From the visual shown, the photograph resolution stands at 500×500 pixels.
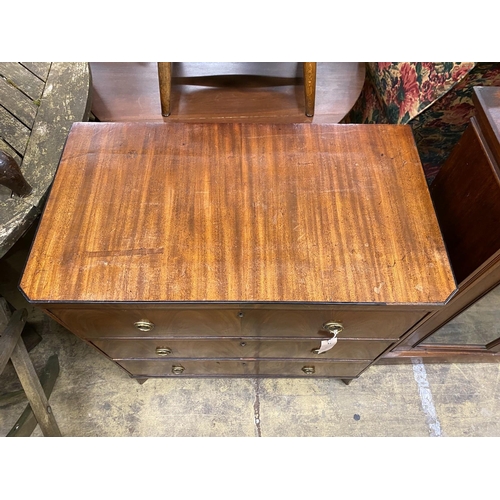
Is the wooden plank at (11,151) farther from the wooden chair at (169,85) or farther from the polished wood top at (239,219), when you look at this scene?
the wooden chair at (169,85)

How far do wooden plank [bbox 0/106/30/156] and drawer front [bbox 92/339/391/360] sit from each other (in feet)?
1.97

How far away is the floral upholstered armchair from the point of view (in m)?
1.07

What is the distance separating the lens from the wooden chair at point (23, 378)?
1174 mm

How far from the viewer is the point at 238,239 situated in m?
0.86

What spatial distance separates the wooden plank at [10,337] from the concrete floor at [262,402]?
40 centimetres

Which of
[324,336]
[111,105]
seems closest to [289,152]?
[324,336]

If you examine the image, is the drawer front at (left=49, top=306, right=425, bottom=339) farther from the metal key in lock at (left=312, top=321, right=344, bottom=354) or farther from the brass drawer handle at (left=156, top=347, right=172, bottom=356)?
the brass drawer handle at (left=156, top=347, right=172, bottom=356)

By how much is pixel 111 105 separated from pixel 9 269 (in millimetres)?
772

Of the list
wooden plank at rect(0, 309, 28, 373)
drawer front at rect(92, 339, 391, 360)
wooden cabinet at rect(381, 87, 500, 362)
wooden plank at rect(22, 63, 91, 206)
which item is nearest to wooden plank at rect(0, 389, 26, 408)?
wooden plank at rect(0, 309, 28, 373)

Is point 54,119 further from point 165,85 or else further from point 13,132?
point 165,85

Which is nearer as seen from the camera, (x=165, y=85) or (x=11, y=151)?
(x=11, y=151)

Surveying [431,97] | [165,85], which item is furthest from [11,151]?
[431,97]

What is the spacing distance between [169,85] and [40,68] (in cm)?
43

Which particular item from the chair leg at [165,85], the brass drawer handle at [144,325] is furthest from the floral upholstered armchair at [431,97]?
the brass drawer handle at [144,325]
